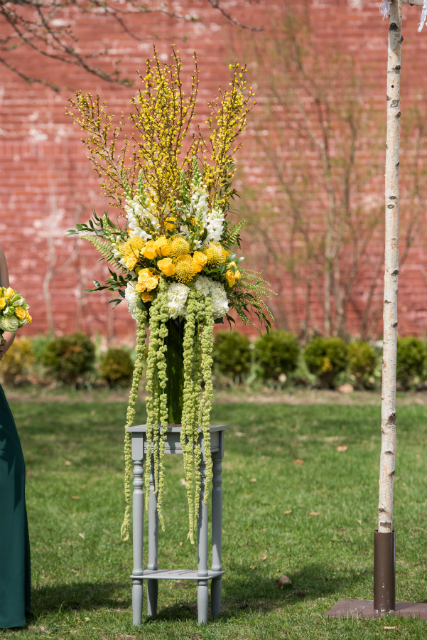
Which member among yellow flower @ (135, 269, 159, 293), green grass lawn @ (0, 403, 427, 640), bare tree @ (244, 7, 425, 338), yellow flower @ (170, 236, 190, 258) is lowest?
green grass lawn @ (0, 403, 427, 640)

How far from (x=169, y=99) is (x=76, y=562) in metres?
2.93

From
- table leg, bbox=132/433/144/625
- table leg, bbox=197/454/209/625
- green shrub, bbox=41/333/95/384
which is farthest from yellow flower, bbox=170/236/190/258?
green shrub, bbox=41/333/95/384

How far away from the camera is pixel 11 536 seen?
364 cm

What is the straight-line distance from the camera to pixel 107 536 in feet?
17.3

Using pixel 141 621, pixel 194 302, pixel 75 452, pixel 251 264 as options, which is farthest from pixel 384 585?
pixel 251 264

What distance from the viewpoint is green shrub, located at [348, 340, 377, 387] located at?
34.1ft

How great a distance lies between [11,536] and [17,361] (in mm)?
7584

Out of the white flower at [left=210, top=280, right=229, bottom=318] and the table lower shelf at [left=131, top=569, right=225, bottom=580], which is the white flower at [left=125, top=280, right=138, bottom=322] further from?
the table lower shelf at [left=131, top=569, right=225, bottom=580]

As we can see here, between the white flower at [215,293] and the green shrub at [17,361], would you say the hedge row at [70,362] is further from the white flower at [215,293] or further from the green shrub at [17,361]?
the white flower at [215,293]

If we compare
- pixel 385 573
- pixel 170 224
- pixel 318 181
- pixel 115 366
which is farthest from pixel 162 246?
pixel 318 181

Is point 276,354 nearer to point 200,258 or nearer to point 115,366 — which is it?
point 115,366

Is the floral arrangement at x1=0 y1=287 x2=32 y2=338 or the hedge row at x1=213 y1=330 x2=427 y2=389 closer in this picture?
the floral arrangement at x1=0 y1=287 x2=32 y2=338

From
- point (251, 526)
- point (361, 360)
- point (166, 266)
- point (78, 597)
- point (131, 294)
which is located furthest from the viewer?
point (361, 360)

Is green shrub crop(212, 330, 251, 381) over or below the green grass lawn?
over
